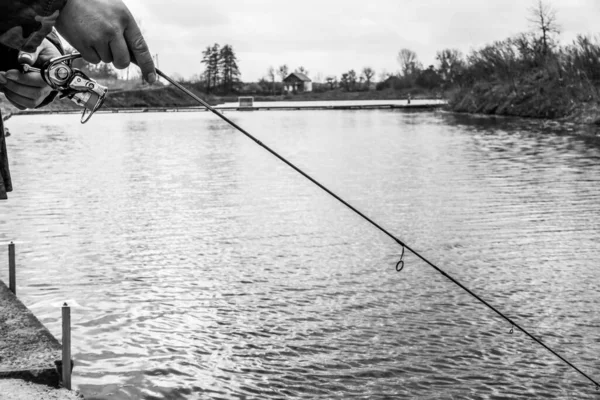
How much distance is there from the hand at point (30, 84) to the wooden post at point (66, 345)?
2128 millimetres

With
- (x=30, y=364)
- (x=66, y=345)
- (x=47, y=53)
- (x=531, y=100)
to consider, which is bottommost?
(x=30, y=364)

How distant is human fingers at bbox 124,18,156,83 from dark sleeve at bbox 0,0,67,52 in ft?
0.79

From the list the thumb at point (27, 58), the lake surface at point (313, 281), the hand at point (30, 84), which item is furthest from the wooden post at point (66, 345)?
the thumb at point (27, 58)

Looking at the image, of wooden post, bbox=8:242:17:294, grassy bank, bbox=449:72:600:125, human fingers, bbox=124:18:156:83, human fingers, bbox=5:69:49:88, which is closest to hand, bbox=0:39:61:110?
human fingers, bbox=5:69:49:88

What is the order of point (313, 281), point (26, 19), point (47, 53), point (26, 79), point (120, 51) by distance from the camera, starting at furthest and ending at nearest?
point (313, 281), point (47, 53), point (26, 79), point (120, 51), point (26, 19)

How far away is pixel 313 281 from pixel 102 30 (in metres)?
7.15

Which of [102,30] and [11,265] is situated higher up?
[102,30]

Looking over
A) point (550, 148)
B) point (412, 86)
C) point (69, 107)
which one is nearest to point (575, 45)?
point (550, 148)

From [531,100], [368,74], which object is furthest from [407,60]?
[531,100]

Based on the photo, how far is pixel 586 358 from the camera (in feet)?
21.5

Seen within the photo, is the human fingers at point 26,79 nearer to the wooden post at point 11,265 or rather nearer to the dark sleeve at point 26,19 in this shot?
the dark sleeve at point 26,19

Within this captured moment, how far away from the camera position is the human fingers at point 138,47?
2.30 meters

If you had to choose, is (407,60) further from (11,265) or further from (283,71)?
(11,265)

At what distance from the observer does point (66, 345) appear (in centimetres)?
514
